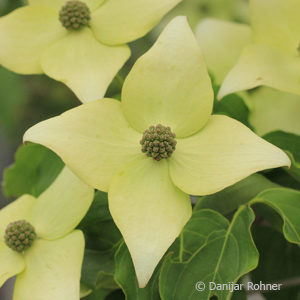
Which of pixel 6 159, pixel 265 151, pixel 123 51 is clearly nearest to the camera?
pixel 265 151

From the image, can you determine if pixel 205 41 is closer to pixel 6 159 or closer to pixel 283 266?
pixel 283 266

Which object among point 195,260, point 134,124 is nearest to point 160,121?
point 134,124

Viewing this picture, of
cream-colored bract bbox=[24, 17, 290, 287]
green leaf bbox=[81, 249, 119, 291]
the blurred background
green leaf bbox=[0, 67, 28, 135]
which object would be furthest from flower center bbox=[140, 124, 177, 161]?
green leaf bbox=[0, 67, 28, 135]

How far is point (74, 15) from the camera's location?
0.53 meters

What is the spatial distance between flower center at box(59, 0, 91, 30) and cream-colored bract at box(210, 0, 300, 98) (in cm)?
17

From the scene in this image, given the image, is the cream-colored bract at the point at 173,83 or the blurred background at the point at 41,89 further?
the blurred background at the point at 41,89

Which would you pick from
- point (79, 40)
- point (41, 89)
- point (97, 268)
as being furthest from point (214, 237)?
point (41, 89)

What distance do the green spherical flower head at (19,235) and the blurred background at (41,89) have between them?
37 centimetres

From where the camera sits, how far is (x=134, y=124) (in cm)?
47

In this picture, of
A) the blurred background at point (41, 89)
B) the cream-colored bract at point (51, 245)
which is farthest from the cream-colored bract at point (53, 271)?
the blurred background at point (41, 89)

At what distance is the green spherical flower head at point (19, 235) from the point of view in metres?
0.47

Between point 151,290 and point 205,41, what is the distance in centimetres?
30

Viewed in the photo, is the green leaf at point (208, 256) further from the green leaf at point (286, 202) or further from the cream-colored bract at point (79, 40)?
the cream-colored bract at point (79, 40)

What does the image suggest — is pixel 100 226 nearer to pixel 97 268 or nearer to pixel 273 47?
pixel 97 268
